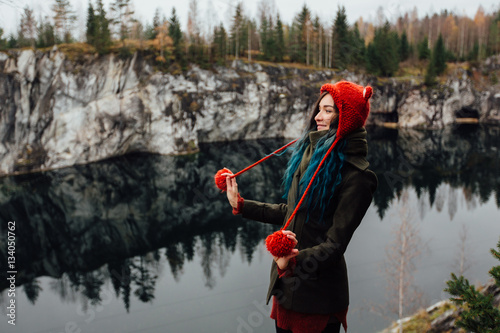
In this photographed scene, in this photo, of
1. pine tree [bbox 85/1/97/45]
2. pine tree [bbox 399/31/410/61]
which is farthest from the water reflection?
pine tree [bbox 399/31/410/61]

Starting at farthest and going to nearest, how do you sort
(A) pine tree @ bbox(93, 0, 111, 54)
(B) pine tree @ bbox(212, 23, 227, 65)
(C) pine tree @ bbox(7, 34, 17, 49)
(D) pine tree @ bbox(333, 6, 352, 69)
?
(D) pine tree @ bbox(333, 6, 352, 69) → (B) pine tree @ bbox(212, 23, 227, 65) → (C) pine tree @ bbox(7, 34, 17, 49) → (A) pine tree @ bbox(93, 0, 111, 54)

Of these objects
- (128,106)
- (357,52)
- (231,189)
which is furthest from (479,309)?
(357,52)

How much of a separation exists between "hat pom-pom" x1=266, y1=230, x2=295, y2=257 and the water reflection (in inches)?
575

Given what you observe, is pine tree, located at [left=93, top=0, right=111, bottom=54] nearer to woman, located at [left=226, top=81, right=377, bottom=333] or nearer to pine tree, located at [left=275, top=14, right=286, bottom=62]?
pine tree, located at [left=275, top=14, right=286, bottom=62]

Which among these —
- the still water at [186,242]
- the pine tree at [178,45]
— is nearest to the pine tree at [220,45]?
the pine tree at [178,45]

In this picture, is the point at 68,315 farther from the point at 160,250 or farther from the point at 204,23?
the point at 204,23

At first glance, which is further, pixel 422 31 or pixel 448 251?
pixel 422 31

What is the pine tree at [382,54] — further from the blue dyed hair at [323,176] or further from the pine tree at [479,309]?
the blue dyed hair at [323,176]

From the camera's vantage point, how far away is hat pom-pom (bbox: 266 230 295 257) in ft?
6.07

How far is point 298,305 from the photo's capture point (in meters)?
2.11

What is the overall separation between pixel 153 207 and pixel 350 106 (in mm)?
26051

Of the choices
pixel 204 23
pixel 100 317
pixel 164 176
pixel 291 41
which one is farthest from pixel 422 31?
pixel 100 317

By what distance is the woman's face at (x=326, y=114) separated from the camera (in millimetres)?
2258

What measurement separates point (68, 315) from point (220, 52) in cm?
3776
